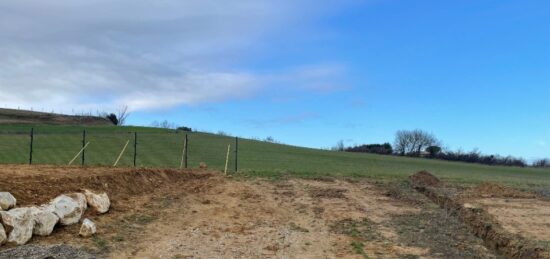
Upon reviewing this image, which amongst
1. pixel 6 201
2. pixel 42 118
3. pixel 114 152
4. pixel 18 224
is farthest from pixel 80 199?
pixel 42 118

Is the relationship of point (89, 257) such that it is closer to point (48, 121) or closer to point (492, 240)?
point (492, 240)

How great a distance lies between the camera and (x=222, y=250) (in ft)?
38.5

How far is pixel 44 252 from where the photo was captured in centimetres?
925

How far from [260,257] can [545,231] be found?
7.13m

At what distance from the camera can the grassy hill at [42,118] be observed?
66688 mm

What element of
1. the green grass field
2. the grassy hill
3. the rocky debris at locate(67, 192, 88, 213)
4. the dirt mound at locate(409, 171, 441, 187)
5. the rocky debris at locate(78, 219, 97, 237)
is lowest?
the rocky debris at locate(78, 219, 97, 237)

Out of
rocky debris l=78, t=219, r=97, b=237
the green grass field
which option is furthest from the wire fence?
rocky debris l=78, t=219, r=97, b=237

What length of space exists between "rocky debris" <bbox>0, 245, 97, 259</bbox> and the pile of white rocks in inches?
21.6

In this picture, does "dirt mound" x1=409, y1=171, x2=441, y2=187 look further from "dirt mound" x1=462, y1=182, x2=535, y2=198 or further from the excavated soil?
"dirt mound" x1=462, y1=182, x2=535, y2=198

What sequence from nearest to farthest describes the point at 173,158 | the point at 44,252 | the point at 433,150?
1. the point at 44,252
2. the point at 173,158
3. the point at 433,150

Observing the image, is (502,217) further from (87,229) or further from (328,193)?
(87,229)

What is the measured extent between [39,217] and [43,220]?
11cm

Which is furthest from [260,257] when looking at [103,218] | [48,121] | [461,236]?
[48,121]

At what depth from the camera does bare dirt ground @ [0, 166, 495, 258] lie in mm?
11719
